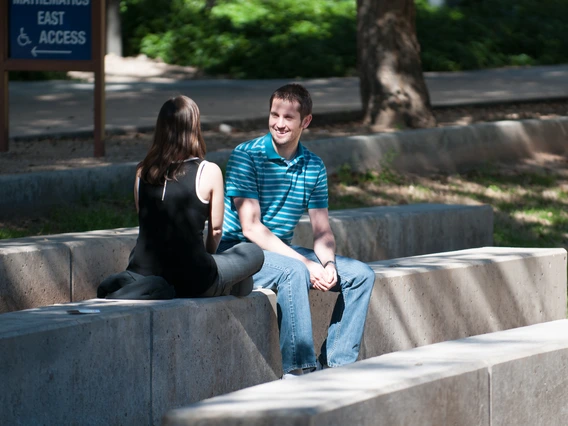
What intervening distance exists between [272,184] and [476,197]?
518 centimetres

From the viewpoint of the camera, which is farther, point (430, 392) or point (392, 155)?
point (392, 155)

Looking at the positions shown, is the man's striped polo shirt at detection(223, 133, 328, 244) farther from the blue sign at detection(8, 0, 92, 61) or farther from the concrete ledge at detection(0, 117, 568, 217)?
the blue sign at detection(8, 0, 92, 61)

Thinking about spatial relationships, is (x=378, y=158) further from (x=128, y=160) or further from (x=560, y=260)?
(x=560, y=260)

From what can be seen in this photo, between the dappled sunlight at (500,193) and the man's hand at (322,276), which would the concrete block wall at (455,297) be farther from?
the dappled sunlight at (500,193)

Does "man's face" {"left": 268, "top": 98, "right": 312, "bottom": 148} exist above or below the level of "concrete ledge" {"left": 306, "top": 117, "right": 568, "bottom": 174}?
above

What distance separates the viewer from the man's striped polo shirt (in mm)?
5402

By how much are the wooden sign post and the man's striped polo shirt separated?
14.7ft

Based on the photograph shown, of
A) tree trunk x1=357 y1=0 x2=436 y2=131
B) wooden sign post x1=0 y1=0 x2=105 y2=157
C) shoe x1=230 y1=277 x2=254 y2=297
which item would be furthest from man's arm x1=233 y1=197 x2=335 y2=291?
tree trunk x1=357 y1=0 x2=436 y2=131

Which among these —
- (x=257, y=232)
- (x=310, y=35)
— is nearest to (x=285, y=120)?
(x=257, y=232)

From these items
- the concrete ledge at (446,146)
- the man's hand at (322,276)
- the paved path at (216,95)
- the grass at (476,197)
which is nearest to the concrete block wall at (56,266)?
the man's hand at (322,276)

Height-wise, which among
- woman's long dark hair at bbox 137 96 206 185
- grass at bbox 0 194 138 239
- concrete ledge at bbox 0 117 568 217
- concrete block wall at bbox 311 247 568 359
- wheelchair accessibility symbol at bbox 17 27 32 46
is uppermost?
wheelchair accessibility symbol at bbox 17 27 32 46

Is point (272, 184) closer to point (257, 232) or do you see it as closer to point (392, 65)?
point (257, 232)

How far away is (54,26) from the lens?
9.72 m

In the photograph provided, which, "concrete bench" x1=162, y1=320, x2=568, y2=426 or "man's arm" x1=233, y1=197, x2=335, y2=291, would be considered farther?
"man's arm" x1=233, y1=197, x2=335, y2=291
